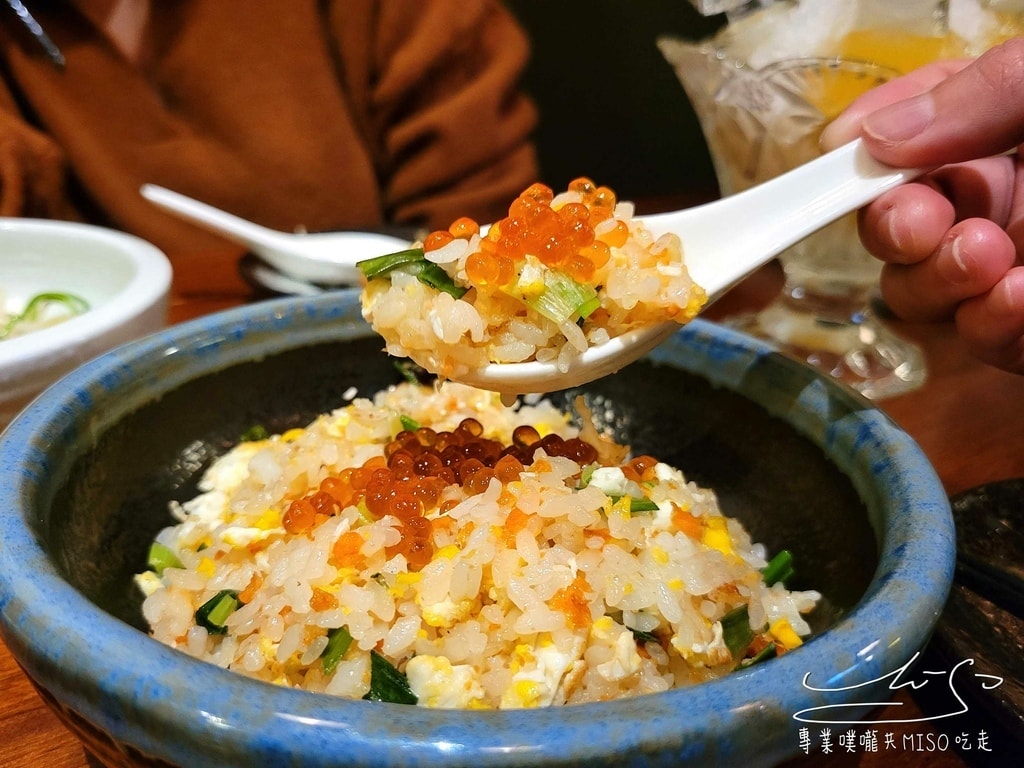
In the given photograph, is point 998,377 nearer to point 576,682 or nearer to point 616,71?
point 576,682

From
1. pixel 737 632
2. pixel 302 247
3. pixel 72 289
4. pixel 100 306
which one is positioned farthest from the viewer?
pixel 302 247

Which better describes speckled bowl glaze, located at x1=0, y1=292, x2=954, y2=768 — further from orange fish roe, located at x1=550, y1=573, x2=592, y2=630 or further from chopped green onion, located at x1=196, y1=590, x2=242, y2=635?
orange fish roe, located at x1=550, y1=573, x2=592, y2=630

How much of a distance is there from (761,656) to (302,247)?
53.6 inches

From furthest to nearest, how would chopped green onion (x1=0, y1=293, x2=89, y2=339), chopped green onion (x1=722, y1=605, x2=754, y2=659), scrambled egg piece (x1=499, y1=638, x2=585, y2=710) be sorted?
chopped green onion (x1=0, y1=293, x2=89, y2=339)
chopped green onion (x1=722, y1=605, x2=754, y2=659)
scrambled egg piece (x1=499, y1=638, x2=585, y2=710)

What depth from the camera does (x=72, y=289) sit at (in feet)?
4.99

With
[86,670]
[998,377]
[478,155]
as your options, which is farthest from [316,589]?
[478,155]

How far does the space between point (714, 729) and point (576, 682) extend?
8.8 inches

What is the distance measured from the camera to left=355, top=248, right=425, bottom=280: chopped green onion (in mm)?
852

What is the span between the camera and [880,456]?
78cm

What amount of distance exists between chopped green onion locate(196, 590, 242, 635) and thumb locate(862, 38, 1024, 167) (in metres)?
0.90

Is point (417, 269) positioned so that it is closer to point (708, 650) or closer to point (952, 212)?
point (708, 650)

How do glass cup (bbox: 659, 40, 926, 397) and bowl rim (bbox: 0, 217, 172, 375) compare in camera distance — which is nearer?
bowl rim (bbox: 0, 217, 172, 375)

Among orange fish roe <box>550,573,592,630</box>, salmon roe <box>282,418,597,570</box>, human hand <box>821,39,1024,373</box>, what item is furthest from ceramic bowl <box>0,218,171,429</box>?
human hand <box>821,39,1024,373</box>

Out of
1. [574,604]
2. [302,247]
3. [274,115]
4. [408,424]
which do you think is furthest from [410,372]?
[274,115]
